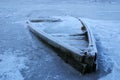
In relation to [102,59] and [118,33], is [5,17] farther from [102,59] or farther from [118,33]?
[102,59]

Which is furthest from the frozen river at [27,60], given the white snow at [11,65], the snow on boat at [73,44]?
the snow on boat at [73,44]

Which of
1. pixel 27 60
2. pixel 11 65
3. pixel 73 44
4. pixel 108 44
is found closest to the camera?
pixel 11 65

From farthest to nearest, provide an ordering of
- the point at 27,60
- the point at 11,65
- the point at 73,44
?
the point at 73,44
the point at 27,60
the point at 11,65

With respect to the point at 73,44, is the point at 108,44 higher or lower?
lower

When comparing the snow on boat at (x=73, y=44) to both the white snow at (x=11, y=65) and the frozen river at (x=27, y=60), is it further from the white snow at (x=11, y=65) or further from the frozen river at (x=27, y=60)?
the white snow at (x=11, y=65)

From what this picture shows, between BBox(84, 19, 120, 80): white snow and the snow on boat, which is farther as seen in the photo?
BBox(84, 19, 120, 80): white snow

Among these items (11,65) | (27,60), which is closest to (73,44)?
(27,60)

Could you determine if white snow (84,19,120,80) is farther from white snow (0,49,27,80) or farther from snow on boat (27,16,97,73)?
white snow (0,49,27,80)

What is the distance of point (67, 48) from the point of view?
3.17 metres

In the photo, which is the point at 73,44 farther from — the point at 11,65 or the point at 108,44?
the point at 11,65

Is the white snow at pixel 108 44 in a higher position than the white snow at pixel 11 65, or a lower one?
lower

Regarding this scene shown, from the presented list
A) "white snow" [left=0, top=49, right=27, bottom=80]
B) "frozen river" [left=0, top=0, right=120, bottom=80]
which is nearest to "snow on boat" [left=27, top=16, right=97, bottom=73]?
"frozen river" [left=0, top=0, right=120, bottom=80]

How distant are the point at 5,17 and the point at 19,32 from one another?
1.92 meters

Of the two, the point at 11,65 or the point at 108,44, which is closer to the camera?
the point at 11,65
